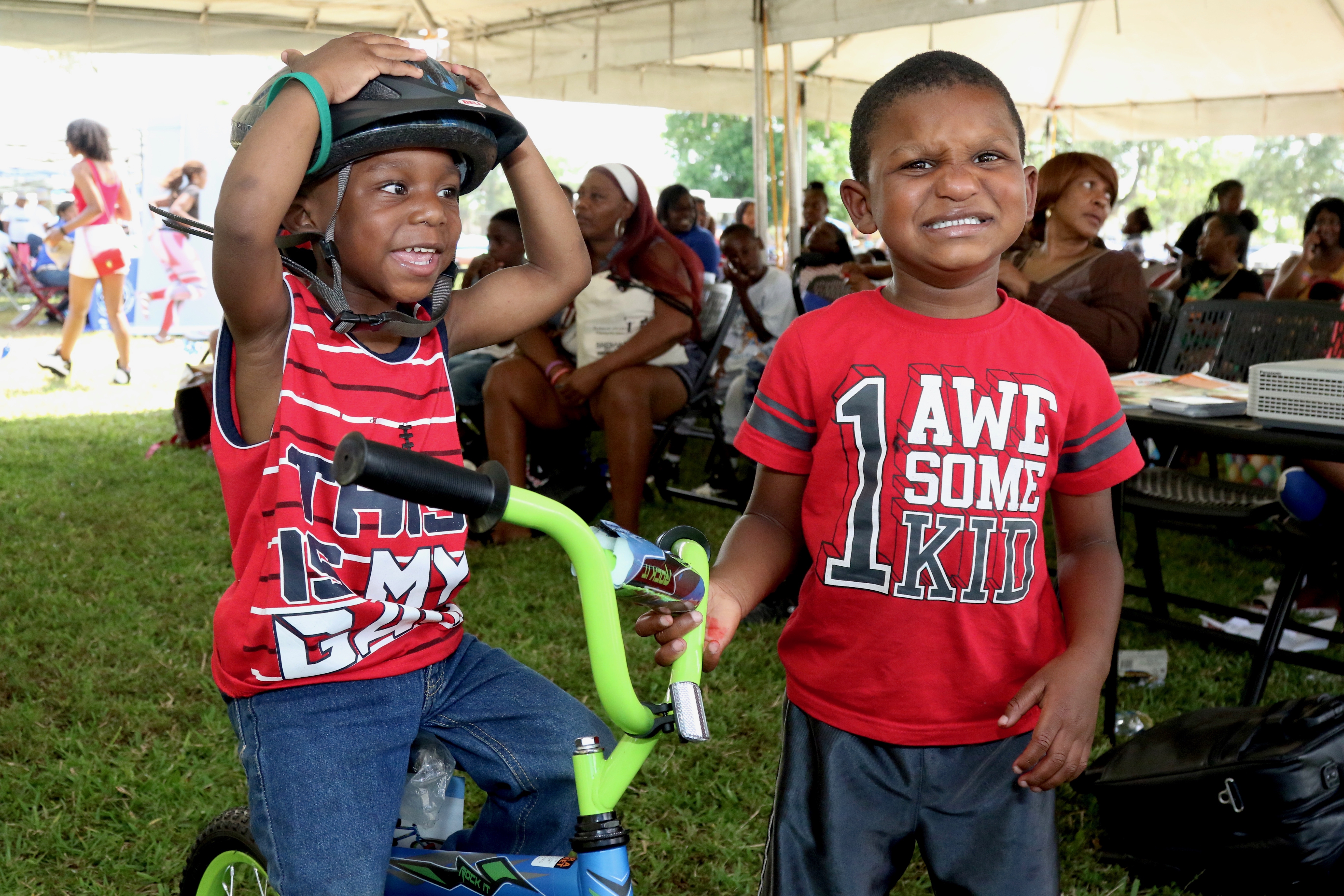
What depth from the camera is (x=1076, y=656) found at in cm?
137

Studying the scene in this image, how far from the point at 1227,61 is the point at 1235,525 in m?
6.85

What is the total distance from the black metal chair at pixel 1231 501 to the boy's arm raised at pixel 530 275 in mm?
1937

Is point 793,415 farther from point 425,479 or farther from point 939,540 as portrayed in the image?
point 425,479

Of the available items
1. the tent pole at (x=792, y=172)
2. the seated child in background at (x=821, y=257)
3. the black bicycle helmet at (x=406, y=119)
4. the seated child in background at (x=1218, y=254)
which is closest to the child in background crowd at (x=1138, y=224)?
the seated child in background at (x=1218, y=254)

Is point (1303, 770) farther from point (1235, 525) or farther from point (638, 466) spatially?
point (638, 466)

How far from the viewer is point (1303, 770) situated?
2.37 m

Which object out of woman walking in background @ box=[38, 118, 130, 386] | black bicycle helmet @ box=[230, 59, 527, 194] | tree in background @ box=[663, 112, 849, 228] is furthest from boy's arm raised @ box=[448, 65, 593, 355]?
tree in background @ box=[663, 112, 849, 228]

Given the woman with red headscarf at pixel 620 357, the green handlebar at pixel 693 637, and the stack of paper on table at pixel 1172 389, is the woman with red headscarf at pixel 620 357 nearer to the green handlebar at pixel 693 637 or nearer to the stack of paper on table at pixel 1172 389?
the stack of paper on table at pixel 1172 389

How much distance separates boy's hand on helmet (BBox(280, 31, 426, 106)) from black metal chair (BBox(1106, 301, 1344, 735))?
240 cm

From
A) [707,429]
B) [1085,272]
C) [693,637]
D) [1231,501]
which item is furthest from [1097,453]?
[707,429]

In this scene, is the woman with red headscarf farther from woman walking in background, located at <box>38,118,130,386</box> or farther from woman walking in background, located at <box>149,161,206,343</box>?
woman walking in background, located at <box>149,161,206,343</box>

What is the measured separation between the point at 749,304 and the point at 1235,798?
15.0 ft

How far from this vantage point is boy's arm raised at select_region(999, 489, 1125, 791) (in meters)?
1.32

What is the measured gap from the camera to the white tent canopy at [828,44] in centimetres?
806
